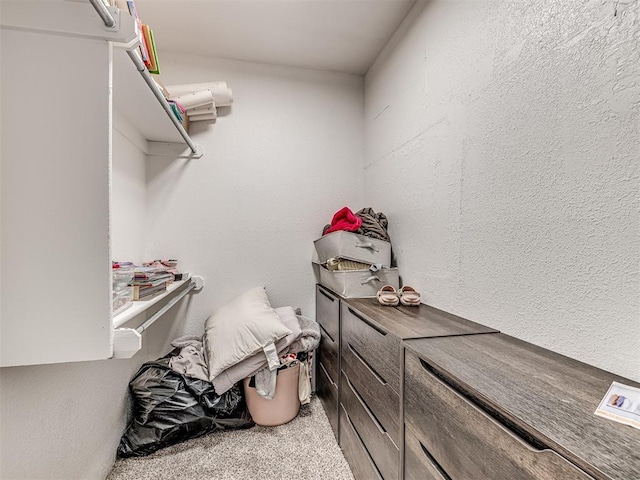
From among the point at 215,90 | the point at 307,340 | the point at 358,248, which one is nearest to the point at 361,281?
the point at 358,248

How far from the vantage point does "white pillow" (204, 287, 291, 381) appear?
5.26 feet

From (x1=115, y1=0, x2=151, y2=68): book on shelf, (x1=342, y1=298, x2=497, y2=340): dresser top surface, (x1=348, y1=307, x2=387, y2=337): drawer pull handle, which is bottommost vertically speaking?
(x1=348, y1=307, x2=387, y2=337): drawer pull handle

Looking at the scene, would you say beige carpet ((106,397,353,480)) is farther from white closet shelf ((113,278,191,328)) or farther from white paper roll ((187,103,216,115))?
white paper roll ((187,103,216,115))

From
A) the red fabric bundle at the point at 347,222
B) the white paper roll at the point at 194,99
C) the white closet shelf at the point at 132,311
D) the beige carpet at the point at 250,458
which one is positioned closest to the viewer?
the white closet shelf at the point at 132,311

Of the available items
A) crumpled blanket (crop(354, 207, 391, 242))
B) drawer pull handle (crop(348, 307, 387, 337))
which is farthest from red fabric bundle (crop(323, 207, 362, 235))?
drawer pull handle (crop(348, 307, 387, 337))

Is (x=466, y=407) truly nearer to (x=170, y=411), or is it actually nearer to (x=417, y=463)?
(x=417, y=463)

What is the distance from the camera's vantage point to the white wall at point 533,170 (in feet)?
2.37

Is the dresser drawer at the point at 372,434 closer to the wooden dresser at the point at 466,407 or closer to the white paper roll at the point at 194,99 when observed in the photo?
the wooden dresser at the point at 466,407

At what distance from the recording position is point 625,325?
0.71 m

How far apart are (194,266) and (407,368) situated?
1.62 m

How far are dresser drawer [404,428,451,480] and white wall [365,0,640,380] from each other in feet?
1.60

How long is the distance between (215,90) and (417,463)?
2198 mm

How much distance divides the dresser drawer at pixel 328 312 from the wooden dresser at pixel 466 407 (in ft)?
0.73

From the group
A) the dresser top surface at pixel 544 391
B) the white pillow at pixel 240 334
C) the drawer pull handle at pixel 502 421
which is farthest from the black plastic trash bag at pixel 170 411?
the drawer pull handle at pixel 502 421
